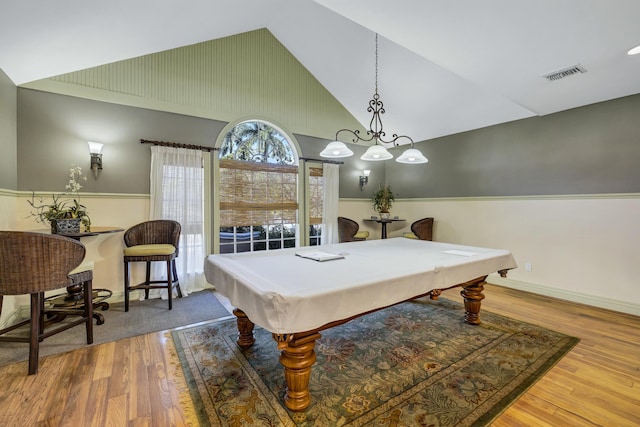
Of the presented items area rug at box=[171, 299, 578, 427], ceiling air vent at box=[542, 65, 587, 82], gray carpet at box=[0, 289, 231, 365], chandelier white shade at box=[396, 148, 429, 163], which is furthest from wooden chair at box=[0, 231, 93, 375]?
ceiling air vent at box=[542, 65, 587, 82]

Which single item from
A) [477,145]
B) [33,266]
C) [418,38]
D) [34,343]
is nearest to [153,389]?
[34,343]

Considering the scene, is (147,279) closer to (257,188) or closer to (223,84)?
(257,188)

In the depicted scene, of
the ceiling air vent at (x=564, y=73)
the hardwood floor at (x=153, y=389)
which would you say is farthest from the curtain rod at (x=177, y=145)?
the ceiling air vent at (x=564, y=73)

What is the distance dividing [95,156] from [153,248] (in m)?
1.30

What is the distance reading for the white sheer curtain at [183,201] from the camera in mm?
3562

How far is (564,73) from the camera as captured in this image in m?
2.74

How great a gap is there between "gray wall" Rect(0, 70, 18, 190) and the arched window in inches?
82.3

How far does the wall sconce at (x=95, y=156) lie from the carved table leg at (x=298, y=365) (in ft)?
10.7

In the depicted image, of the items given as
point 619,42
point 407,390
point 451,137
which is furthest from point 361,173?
point 407,390

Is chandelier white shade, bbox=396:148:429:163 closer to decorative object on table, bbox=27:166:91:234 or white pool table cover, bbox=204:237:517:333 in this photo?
white pool table cover, bbox=204:237:517:333

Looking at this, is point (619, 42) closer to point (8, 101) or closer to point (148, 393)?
point (148, 393)

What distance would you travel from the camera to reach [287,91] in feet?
15.4

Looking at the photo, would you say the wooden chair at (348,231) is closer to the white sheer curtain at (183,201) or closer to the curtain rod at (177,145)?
the white sheer curtain at (183,201)

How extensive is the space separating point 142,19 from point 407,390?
384cm
